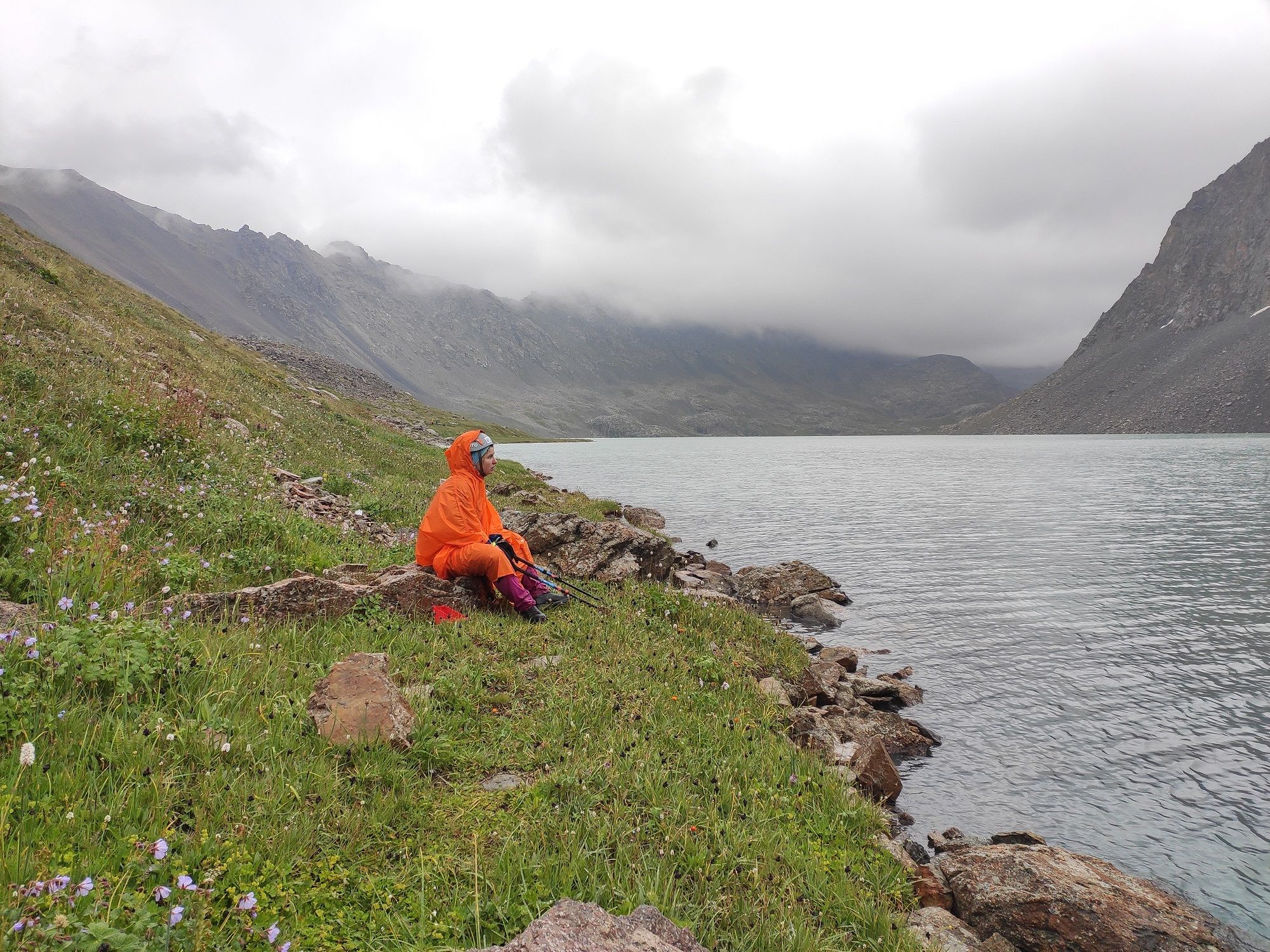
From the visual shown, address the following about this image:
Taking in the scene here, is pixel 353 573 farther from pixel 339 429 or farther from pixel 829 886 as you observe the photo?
→ pixel 339 429

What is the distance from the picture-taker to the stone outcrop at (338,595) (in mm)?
7504

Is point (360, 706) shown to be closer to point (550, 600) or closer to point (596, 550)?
point (550, 600)

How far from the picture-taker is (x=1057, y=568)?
84.7ft

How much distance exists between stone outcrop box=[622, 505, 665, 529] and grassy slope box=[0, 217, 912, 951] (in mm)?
24226

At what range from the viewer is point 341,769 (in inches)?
204

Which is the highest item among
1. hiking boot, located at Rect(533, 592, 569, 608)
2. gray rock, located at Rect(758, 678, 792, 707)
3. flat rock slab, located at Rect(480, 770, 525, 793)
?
hiking boot, located at Rect(533, 592, 569, 608)

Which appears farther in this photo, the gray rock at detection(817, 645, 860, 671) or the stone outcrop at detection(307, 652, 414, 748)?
the gray rock at detection(817, 645, 860, 671)

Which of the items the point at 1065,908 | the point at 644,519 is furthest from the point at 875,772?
the point at 644,519

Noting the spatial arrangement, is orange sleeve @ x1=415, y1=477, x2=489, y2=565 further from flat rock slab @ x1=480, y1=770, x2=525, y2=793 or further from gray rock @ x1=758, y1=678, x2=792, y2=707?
gray rock @ x1=758, y1=678, x2=792, y2=707

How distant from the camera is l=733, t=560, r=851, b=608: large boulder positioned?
69.0 feet

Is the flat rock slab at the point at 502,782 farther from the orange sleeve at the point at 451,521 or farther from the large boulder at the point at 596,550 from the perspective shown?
the large boulder at the point at 596,550

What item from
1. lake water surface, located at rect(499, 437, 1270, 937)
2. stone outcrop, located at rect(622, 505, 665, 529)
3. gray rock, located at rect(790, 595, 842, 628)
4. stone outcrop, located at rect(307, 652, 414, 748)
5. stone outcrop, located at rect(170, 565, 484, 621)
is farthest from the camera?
stone outcrop, located at rect(622, 505, 665, 529)

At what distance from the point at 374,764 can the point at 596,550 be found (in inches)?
407

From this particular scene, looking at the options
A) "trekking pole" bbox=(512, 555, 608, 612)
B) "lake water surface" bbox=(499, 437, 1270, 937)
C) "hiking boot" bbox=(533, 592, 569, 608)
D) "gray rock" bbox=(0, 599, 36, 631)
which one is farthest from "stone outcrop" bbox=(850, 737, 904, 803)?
"gray rock" bbox=(0, 599, 36, 631)
